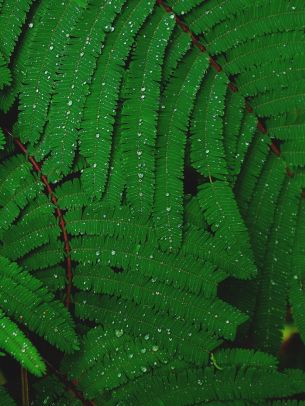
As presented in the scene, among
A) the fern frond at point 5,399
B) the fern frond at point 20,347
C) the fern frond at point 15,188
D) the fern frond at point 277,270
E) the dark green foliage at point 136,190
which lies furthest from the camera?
the fern frond at point 277,270

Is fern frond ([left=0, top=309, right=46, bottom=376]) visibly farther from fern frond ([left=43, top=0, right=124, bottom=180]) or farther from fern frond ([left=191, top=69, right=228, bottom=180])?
fern frond ([left=191, top=69, right=228, bottom=180])

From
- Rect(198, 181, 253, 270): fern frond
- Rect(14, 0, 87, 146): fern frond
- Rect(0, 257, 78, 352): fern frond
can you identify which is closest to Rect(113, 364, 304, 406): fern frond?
Rect(0, 257, 78, 352): fern frond

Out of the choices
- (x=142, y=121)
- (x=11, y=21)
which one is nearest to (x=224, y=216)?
(x=142, y=121)

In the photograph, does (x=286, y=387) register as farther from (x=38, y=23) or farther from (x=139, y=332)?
(x=38, y=23)

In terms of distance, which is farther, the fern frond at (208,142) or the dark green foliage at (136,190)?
the fern frond at (208,142)

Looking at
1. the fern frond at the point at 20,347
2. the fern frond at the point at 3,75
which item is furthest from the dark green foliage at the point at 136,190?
the fern frond at the point at 20,347

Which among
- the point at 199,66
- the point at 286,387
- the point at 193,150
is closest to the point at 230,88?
the point at 199,66

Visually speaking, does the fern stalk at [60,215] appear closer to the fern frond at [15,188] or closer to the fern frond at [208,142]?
the fern frond at [15,188]

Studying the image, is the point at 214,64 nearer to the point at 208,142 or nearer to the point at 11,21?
the point at 208,142
